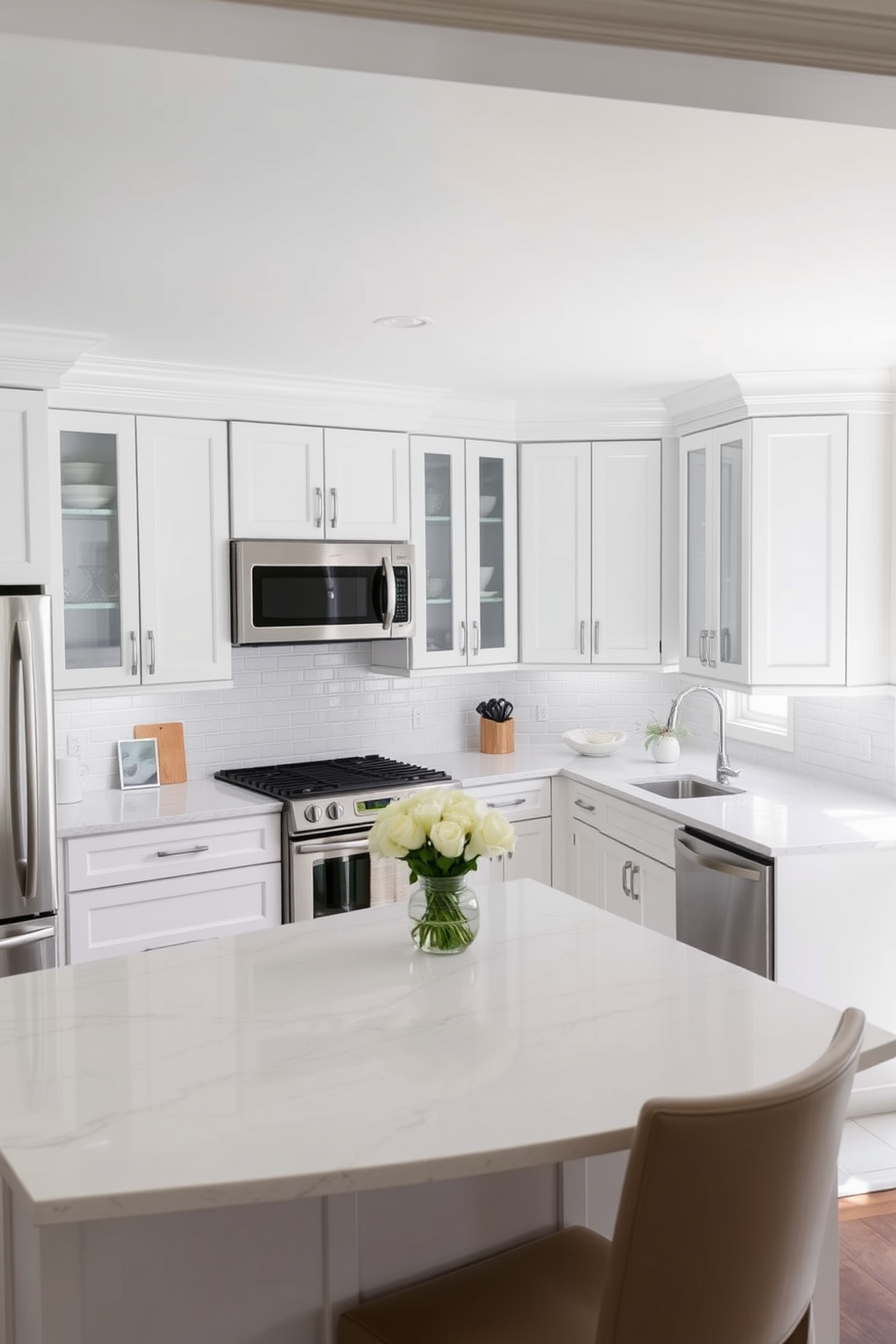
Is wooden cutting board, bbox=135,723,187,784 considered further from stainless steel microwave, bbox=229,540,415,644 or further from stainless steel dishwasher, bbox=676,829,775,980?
stainless steel dishwasher, bbox=676,829,775,980

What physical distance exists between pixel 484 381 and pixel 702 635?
136cm

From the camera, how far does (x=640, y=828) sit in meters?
4.17

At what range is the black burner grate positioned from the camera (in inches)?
160

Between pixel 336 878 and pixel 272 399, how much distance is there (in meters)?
1.82

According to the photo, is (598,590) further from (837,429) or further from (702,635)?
(837,429)

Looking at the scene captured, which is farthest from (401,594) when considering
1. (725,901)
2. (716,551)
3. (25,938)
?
(25,938)

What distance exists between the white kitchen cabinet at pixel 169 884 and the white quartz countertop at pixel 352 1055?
4.93ft

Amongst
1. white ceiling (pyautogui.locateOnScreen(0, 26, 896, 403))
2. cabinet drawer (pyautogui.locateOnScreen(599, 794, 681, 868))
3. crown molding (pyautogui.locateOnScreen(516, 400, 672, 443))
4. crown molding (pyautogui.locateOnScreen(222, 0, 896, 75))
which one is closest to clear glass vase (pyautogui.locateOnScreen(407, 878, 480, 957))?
white ceiling (pyautogui.locateOnScreen(0, 26, 896, 403))

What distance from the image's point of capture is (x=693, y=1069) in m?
1.72

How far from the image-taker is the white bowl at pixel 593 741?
193 inches

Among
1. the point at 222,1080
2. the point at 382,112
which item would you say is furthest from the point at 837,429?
the point at 222,1080

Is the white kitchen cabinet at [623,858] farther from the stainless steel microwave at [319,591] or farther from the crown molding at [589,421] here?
the crown molding at [589,421]

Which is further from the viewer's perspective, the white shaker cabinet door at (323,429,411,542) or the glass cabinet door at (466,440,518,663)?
the glass cabinet door at (466,440,518,663)

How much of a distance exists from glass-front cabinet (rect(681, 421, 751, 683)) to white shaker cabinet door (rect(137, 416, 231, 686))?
1.91m
